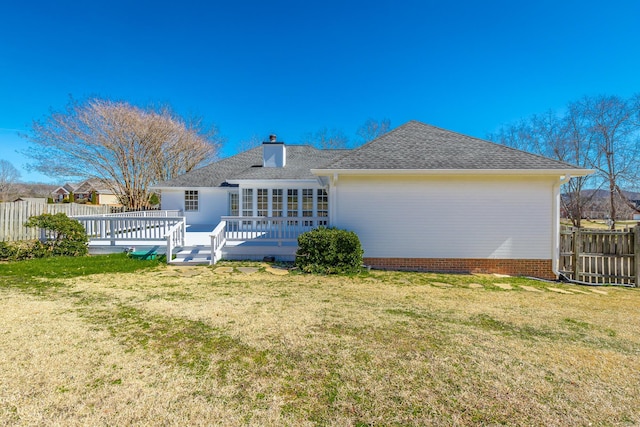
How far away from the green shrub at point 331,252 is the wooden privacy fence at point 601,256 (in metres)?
6.26

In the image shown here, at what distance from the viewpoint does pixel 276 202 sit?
577 inches

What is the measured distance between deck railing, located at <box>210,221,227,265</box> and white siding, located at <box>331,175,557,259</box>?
12.0ft

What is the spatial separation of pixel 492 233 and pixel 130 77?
26.4m

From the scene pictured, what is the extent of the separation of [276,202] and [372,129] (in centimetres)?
2175

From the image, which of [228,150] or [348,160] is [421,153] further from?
[228,150]

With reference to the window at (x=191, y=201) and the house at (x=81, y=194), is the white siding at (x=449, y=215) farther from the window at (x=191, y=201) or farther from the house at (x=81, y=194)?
the house at (x=81, y=194)

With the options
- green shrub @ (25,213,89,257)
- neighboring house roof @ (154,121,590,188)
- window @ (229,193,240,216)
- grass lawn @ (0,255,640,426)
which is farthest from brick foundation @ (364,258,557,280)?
window @ (229,193,240,216)

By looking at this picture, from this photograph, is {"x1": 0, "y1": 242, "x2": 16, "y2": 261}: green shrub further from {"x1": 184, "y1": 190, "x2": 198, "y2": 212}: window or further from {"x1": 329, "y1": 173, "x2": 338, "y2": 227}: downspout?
{"x1": 329, "y1": 173, "x2": 338, "y2": 227}: downspout

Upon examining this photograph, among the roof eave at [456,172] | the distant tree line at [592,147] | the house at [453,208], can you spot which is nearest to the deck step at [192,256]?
the house at [453,208]

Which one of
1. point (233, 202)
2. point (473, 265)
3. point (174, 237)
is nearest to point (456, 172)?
point (473, 265)

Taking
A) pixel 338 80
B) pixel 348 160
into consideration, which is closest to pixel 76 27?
pixel 338 80

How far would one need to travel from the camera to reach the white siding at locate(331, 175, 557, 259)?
8336 millimetres

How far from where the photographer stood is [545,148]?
2344cm

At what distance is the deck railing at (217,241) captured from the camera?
850 cm
